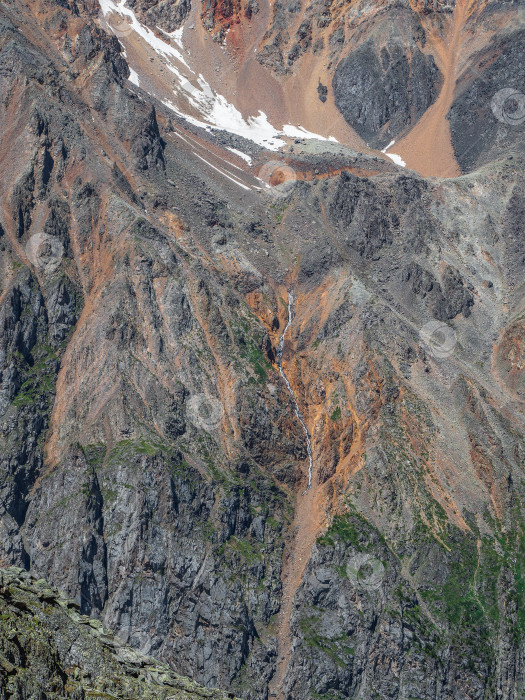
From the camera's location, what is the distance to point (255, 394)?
122000 mm

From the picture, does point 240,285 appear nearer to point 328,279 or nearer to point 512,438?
point 328,279

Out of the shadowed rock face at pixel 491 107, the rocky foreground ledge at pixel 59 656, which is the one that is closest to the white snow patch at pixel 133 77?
the shadowed rock face at pixel 491 107

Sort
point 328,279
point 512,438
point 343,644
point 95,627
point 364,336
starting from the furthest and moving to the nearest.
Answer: point 328,279 → point 364,336 → point 512,438 → point 343,644 → point 95,627

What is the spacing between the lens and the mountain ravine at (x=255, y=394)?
104750 millimetres

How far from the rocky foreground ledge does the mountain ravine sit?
61.7m

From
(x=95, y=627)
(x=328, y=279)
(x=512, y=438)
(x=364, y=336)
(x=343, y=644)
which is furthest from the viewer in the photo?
(x=328, y=279)

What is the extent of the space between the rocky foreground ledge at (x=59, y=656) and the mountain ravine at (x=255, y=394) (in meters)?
61.7

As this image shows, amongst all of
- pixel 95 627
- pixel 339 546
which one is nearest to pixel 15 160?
pixel 339 546

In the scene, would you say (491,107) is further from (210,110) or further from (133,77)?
(133,77)

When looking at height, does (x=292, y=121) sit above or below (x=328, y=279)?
above

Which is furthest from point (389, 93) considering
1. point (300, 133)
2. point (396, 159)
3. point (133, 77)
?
point (133, 77)

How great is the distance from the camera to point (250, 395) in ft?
399

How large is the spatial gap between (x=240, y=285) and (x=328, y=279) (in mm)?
13705

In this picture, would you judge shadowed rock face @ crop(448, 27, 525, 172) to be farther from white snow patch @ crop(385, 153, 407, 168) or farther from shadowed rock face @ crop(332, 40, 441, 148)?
white snow patch @ crop(385, 153, 407, 168)
